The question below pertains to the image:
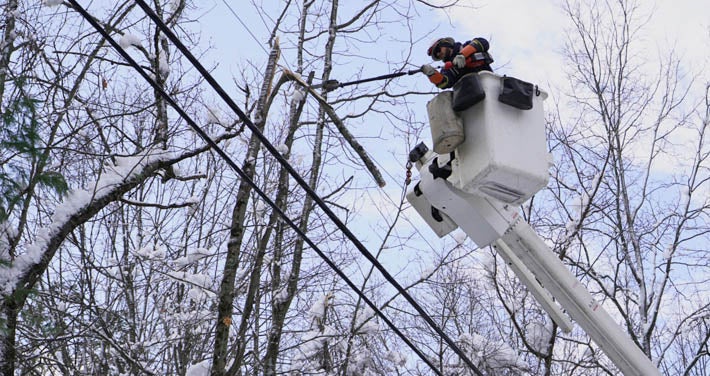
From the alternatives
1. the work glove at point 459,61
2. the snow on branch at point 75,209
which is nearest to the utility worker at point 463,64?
the work glove at point 459,61

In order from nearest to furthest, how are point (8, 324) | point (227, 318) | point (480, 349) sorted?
point (8, 324) < point (227, 318) < point (480, 349)

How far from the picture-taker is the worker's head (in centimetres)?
503

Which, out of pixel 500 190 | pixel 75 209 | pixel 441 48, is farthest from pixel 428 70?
pixel 75 209

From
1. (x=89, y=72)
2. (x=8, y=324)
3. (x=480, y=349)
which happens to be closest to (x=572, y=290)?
(x=8, y=324)

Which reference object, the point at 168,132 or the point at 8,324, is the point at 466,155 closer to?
the point at 8,324

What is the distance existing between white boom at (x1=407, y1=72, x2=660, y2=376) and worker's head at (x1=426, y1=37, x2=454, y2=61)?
40cm

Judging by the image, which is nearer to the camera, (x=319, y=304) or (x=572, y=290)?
(x=572, y=290)

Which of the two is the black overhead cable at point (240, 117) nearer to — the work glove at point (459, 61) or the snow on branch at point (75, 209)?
the work glove at point (459, 61)

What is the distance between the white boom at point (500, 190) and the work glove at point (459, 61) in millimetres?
210

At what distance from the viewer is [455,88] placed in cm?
471

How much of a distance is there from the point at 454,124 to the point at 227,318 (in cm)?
380

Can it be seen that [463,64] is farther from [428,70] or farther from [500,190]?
[500,190]

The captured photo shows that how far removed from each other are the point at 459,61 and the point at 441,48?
249 millimetres

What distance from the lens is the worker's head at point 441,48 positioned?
16.5 ft
